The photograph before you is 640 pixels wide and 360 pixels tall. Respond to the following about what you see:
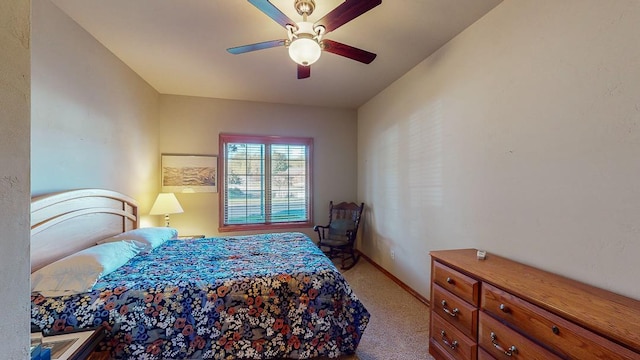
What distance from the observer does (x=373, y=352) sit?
2006 mm

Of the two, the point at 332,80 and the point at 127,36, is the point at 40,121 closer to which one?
the point at 127,36

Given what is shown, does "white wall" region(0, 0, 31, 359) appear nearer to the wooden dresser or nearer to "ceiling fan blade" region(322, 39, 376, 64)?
"ceiling fan blade" region(322, 39, 376, 64)

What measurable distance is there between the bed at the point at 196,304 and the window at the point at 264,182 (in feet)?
6.43

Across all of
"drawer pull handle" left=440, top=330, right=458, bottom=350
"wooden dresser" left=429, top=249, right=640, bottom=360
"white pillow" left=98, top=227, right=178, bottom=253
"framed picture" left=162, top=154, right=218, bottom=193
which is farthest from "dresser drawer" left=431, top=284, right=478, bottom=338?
"framed picture" left=162, top=154, right=218, bottom=193

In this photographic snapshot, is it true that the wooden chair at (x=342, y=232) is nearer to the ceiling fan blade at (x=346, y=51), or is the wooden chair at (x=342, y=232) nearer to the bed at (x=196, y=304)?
the bed at (x=196, y=304)

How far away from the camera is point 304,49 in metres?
1.75

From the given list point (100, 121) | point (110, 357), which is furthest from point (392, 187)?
point (100, 121)

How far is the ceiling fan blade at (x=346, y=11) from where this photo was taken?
4.98 ft

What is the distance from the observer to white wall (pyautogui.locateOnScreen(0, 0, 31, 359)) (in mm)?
584

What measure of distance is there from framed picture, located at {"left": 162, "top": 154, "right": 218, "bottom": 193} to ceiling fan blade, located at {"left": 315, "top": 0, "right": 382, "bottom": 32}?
292 cm

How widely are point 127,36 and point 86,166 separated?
1.24 metres

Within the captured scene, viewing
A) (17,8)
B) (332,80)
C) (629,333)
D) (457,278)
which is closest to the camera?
(17,8)

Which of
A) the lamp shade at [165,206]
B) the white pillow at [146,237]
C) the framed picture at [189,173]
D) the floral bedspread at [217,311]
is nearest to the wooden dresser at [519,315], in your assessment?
the floral bedspread at [217,311]

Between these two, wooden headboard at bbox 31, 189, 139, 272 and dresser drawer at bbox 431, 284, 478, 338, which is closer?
dresser drawer at bbox 431, 284, 478, 338
